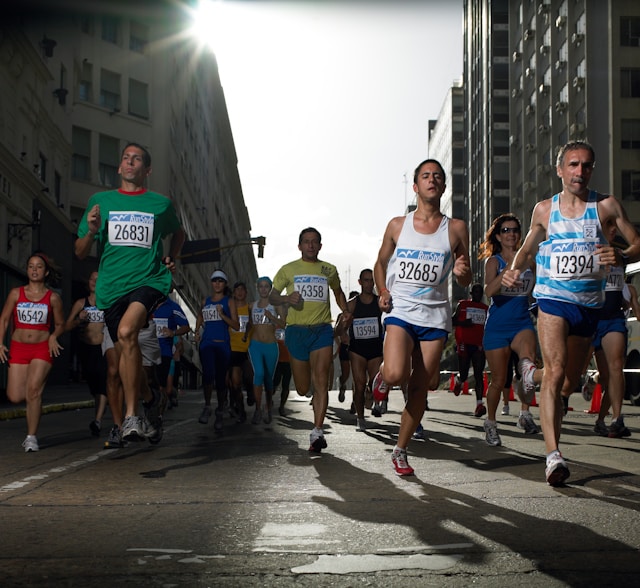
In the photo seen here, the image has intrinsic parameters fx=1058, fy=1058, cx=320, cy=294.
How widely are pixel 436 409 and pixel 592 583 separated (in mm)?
13798

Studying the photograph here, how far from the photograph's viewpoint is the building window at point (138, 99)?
140 ft

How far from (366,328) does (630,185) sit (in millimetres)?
38186

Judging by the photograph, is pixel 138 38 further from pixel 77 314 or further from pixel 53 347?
pixel 53 347

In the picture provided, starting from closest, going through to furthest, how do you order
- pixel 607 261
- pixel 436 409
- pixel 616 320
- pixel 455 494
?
1. pixel 455 494
2. pixel 607 261
3. pixel 616 320
4. pixel 436 409

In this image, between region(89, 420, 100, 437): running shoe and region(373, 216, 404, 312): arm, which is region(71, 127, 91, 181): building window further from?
region(373, 216, 404, 312): arm

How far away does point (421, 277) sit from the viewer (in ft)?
23.7

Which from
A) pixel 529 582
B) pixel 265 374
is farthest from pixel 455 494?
pixel 265 374

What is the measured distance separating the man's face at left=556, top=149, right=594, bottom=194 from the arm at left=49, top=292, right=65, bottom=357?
15.4 feet

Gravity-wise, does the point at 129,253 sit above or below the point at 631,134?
below

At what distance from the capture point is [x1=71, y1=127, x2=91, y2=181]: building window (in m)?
38.5

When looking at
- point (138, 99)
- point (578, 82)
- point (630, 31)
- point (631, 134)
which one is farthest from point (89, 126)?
point (578, 82)

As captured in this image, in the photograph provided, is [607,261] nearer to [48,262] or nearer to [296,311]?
[296,311]

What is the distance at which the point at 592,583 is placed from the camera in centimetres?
338

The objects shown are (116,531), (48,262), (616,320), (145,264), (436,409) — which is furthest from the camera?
(436,409)
